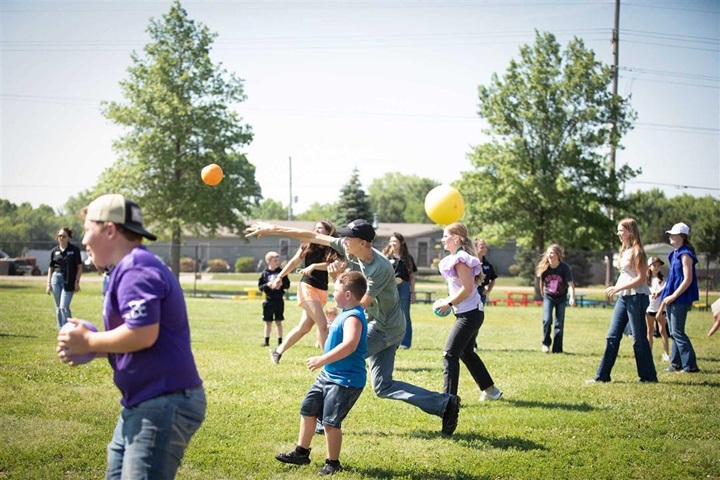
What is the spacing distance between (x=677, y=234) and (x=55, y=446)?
9.79m

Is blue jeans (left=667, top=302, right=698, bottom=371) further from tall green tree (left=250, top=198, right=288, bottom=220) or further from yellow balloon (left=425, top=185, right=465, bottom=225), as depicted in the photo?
tall green tree (left=250, top=198, right=288, bottom=220)

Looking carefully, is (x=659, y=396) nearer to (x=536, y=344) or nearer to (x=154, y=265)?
(x=536, y=344)

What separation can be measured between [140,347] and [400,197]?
13275 centimetres

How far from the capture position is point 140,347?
358 centimetres

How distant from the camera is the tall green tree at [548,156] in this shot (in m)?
41.4

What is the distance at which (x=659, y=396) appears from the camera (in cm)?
977

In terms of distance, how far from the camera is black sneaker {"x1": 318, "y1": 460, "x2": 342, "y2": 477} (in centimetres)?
600

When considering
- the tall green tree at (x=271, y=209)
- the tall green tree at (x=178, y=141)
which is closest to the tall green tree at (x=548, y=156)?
the tall green tree at (x=178, y=141)

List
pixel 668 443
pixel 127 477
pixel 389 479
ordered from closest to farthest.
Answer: pixel 127 477 < pixel 389 479 < pixel 668 443

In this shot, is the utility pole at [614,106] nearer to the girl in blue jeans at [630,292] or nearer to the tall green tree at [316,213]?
the girl in blue jeans at [630,292]

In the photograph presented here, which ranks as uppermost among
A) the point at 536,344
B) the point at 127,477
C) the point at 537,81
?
the point at 537,81

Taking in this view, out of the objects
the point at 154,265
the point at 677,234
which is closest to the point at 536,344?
the point at 677,234

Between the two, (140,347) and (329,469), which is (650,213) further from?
(140,347)

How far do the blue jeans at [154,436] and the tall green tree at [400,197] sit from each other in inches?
4419
